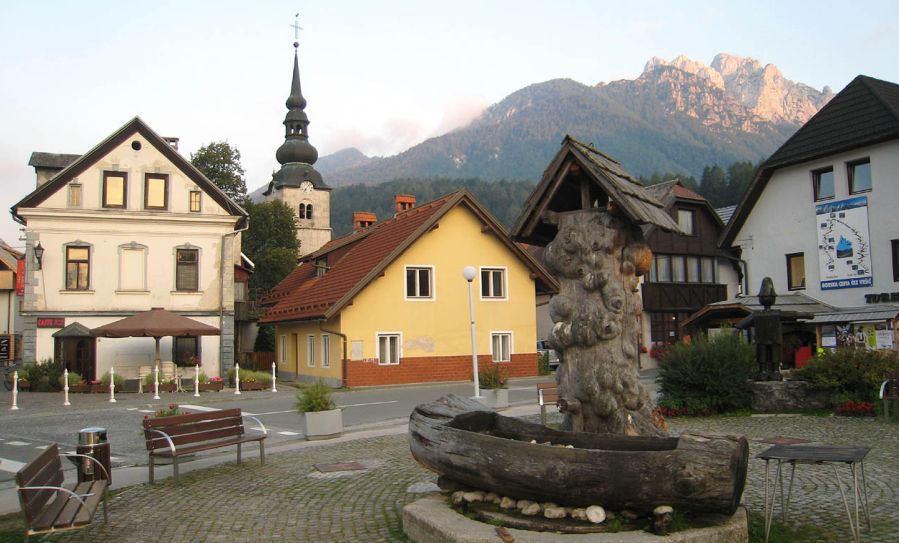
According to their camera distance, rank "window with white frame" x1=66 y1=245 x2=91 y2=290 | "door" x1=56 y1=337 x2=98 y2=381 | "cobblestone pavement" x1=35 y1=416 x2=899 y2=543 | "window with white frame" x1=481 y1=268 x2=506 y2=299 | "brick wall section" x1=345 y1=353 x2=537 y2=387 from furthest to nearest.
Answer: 1. "window with white frame" x1=481 y1=268 x2=506 y2=299
2. "window with white frame" x1=66 y1=245 x2=91 y2=290
3. "door" x1=56 y1=337 x2=98 y2=381
4. "brick wall section" x1=345 y1=353 x2=537 y2=387
5. "cobblestone pavement" x1=35 y1=416 x2=899 y2=543

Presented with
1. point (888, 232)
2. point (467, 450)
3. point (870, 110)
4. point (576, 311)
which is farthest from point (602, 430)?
point (870, 110)

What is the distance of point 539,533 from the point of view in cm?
594

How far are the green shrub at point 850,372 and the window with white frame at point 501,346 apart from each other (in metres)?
16.8

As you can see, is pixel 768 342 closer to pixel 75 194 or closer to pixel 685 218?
pixel 75 194

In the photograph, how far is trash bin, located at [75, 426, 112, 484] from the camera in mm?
8758

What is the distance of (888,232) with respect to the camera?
78.5 feet

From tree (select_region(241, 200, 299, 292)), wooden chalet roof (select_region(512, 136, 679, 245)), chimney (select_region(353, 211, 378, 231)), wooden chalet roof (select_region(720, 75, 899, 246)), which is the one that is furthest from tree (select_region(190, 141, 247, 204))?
wooden chalet roof (select_region(512, 136, 679, 245))

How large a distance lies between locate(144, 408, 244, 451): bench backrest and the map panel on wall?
21.5 metres

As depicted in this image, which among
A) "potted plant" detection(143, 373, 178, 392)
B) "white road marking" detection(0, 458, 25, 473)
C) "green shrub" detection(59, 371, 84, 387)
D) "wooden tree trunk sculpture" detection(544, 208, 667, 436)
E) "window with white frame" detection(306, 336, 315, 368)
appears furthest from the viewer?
"window with white frame" detection(306, 336, 315, 368)

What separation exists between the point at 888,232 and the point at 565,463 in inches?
878

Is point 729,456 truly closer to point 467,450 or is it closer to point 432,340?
point 467,450

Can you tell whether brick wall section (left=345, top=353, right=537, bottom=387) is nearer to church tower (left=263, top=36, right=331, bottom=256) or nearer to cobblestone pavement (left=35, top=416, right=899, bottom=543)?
cobblestone pavement (left=35, top=416, right=899, bottom=543)

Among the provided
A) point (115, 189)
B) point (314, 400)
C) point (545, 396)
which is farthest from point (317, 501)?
point (115, 189)

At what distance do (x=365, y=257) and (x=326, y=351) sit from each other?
167 inches
